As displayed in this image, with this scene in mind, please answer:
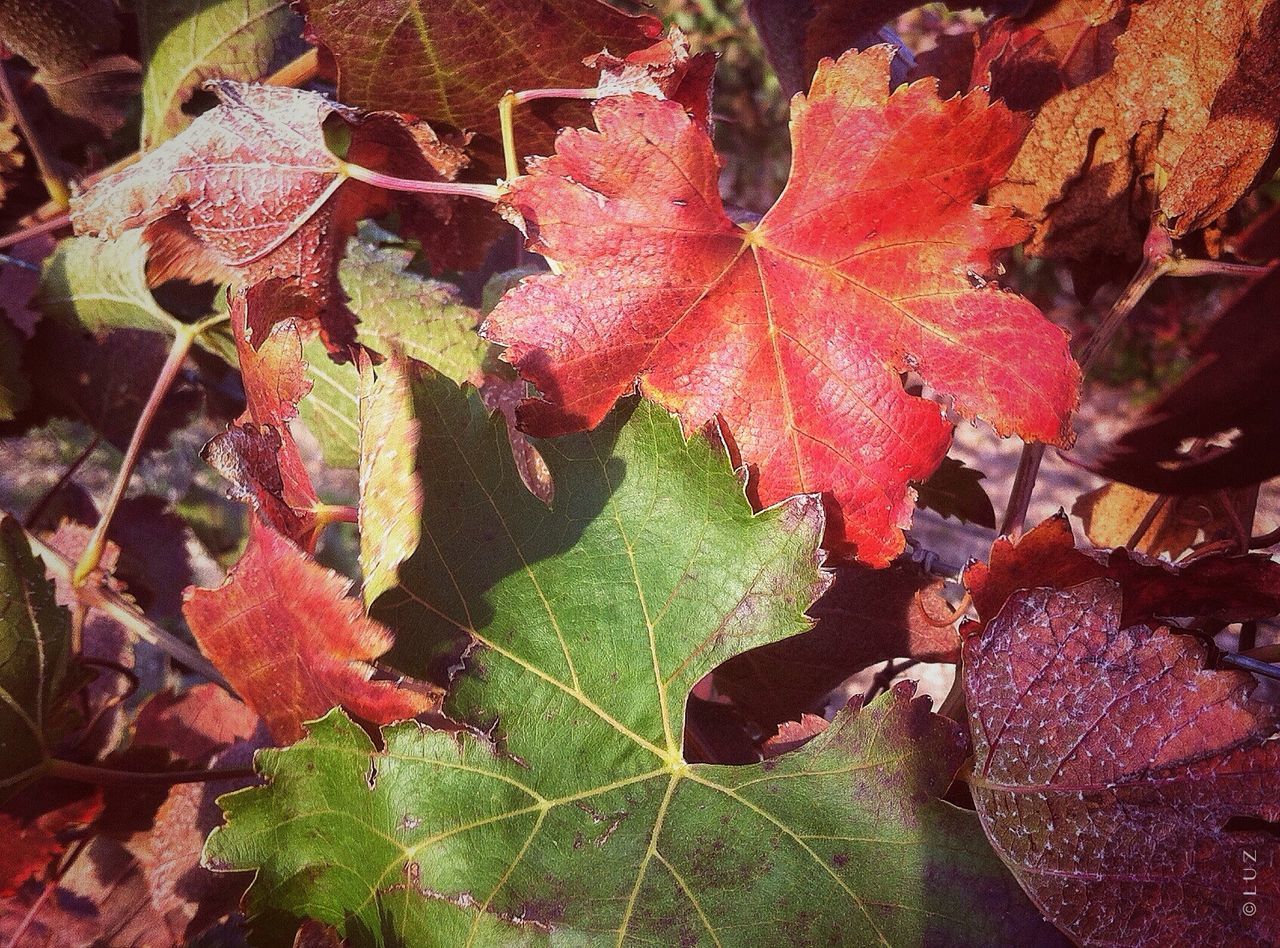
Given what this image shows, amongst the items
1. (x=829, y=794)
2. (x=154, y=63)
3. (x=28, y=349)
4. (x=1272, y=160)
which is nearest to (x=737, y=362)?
(x=829, y=794)

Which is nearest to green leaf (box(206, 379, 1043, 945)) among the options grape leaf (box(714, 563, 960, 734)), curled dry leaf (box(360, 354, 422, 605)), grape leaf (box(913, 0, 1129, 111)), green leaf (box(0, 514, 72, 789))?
curled dry leaf (box(360, 354, 422, 605))

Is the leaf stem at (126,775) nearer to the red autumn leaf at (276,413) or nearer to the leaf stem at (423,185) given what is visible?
the red autumn leaf at (276,413)

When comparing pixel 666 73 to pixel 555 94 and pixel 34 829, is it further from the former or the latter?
pixel 34 829

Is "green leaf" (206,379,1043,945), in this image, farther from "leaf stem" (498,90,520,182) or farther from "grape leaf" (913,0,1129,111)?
"grape leaf" (913,0,1129,111)

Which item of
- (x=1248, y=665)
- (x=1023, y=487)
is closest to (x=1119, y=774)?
(x=1248, y=665)

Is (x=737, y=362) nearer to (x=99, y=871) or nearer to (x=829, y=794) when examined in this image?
(x=829, y=794)

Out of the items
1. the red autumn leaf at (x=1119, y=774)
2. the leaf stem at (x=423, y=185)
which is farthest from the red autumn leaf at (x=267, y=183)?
the red autumn leaf at (x=1119, y=774)
